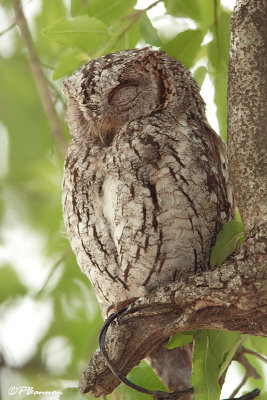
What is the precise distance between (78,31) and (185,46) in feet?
1.25

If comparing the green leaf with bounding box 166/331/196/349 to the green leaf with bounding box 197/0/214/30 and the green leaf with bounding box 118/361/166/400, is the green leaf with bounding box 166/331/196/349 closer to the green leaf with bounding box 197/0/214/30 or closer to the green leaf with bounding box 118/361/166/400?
the green leaf with bounding box 118/361/166/400

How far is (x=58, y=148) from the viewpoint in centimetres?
302

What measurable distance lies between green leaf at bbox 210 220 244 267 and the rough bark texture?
167mm

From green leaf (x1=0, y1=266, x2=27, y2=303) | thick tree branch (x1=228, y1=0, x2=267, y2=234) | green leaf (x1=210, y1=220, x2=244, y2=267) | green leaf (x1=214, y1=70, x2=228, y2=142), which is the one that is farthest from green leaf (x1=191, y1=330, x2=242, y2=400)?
green leaf (x1=0, y1=266, x2=27, y2=303)

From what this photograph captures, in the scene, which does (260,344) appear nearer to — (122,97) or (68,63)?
(122,97)

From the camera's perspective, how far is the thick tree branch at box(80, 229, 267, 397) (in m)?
1.46

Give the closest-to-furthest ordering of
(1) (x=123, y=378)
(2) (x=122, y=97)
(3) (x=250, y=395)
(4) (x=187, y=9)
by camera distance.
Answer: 1. (1) (x=123, y=378)
2. (3) (x=250, y=395)
3. (2) (x=122, y=97)
4. (4) (x=187, y=9)

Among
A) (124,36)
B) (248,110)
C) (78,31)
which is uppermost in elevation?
→ (78,31)

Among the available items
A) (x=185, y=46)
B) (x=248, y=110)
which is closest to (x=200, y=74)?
(x=185, y=46)

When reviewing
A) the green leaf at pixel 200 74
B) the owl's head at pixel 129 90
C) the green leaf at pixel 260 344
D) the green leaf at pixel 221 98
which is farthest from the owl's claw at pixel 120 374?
the green leaf at pixel 200 74

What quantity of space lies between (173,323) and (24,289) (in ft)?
5.12

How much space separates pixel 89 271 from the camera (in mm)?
2109

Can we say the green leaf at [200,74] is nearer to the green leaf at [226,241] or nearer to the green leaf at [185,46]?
the green leaf at [185,46]

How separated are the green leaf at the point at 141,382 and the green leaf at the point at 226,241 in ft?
1.53
